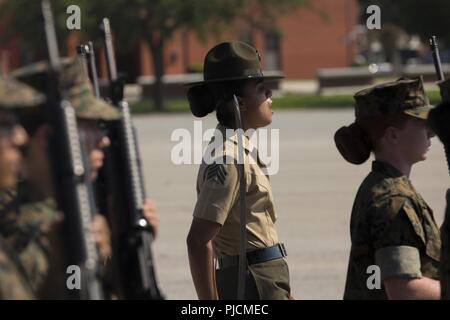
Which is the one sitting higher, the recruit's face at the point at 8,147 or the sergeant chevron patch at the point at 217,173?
the recruit's face at the point at 8,147

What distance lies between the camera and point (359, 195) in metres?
3.74

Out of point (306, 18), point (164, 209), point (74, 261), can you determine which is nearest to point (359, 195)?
point (74, 261)

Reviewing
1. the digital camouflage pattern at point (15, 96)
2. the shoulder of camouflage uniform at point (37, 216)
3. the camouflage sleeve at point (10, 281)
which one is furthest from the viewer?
the shoulder of camouflage uniform at point (37, 216)

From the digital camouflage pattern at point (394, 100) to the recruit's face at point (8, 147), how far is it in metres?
1.38

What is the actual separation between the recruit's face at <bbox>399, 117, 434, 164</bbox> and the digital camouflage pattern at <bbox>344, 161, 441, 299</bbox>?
0.09m

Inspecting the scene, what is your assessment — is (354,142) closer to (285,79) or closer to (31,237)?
(31,237)

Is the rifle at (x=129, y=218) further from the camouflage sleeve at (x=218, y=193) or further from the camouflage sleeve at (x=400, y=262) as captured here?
the camouflage sleeve at (x=218, y=193)

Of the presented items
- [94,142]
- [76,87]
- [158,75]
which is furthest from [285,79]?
[76,87]

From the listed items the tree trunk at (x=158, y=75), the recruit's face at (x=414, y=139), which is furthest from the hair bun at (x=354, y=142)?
the tree trunk at (x=158, y=75)

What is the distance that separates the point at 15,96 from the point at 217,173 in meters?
1.64

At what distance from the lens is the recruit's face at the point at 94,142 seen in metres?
3.05

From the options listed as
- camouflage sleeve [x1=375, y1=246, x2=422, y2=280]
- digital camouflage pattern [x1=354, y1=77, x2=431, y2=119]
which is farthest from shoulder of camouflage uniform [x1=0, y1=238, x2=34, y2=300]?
digital camouflage pattern [x1=354, y1=77, x2=431, y2=119]

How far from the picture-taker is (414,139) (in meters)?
3.75

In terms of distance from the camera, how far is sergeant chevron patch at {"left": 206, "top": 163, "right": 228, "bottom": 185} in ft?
14.0
